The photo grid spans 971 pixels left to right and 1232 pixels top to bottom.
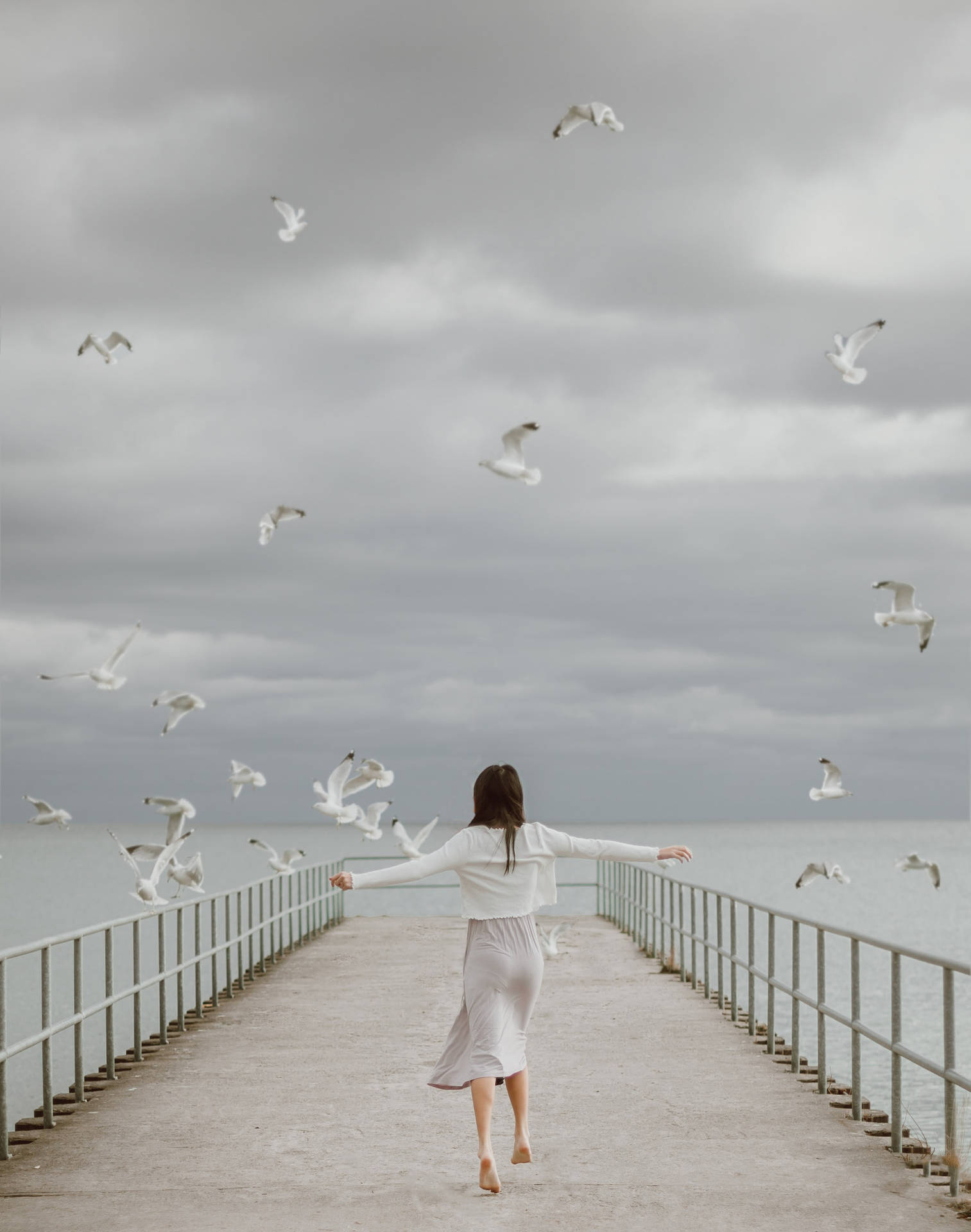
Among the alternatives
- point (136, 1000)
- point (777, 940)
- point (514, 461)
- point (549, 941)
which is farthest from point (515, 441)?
point (777, 940)

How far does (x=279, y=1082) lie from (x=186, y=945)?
4385 cm

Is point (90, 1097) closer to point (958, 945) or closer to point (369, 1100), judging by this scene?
point (369, 1100)

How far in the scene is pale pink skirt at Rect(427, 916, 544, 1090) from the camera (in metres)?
6.75

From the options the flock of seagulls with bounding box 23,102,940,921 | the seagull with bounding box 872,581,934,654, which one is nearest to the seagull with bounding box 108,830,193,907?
the flock of seagulls with bounding box 23,102,940,921

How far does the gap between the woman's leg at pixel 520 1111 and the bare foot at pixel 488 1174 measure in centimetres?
26

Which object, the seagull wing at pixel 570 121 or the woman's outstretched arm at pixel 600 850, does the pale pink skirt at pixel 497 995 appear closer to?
the woman's outstretched arm at pixel 600 850

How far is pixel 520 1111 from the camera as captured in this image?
274 inches

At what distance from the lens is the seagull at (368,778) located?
11.7 metres

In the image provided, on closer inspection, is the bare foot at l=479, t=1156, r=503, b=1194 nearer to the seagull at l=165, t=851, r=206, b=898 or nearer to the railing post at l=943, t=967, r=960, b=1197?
the railing post at l=943, t=967, r=960, b=1197

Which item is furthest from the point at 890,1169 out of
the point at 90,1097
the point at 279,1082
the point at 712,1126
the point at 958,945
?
the point at 958,945

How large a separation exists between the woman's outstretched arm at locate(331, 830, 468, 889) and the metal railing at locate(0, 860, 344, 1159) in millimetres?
1672

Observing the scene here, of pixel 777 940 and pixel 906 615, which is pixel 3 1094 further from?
pixel 777 940

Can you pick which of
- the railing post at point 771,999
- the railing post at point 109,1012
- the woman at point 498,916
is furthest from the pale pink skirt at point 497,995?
the railing post at point 771,999

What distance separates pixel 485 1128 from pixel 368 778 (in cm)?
548
